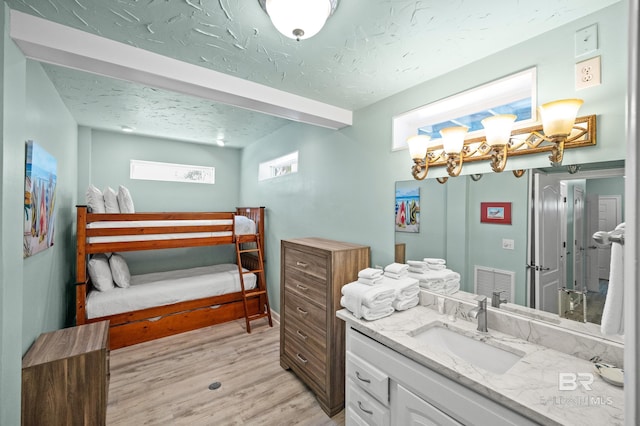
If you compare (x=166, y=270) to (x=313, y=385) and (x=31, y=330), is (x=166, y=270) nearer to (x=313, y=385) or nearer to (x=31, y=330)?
(x=31, y=330)

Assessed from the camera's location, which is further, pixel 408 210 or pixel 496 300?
pixel 408 210

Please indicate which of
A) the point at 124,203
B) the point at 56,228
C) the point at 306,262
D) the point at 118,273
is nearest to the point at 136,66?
the point at 306,262

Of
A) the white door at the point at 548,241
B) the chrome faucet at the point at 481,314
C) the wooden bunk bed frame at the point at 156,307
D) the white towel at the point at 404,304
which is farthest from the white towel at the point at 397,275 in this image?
the wooden bunk bed frame at the point at 156,307

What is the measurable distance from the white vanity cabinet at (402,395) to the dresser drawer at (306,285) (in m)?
0.42

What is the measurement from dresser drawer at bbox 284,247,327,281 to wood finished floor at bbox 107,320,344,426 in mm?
1024

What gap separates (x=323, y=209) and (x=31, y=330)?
2435mm

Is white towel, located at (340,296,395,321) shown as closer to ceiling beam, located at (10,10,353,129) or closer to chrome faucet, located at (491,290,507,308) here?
chrome faucet, located at (491,290,507,308)

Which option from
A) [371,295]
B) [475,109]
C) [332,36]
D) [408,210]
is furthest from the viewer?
[408,210]

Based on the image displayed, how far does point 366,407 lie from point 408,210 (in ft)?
4.30

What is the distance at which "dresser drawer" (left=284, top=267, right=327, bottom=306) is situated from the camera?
210 cm

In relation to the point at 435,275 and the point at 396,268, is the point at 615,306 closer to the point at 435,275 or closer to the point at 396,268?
the point at 435,275

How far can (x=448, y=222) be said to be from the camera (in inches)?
71.6

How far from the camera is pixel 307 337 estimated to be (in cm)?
225

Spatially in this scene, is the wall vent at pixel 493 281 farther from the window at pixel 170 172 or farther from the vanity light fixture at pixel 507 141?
the window at pixel 170 172
